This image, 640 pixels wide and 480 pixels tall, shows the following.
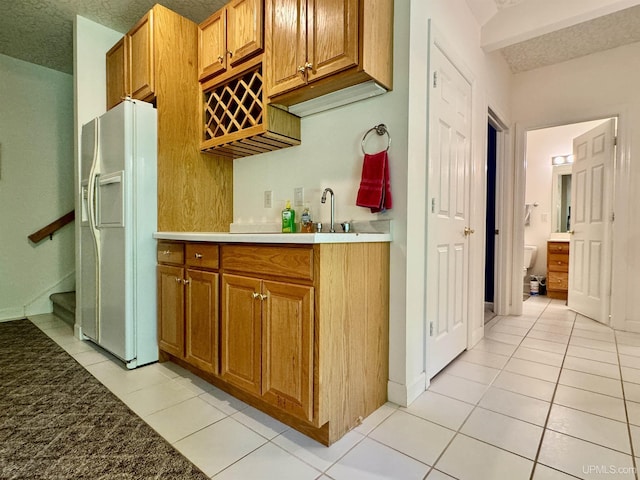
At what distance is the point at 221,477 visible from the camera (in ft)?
3.88

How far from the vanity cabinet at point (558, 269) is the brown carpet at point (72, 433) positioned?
4855 millimetres

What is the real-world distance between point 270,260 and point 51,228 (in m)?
3.30

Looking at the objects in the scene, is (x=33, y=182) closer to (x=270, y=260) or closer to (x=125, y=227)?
(x=125, y=227)

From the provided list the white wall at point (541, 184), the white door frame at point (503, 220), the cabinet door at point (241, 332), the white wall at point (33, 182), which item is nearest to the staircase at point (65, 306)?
the white wall at point (33, 182)

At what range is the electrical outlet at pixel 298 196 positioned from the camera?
211cm

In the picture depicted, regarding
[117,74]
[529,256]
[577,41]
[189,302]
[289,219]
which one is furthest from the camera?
[529,256]

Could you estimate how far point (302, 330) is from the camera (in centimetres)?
134

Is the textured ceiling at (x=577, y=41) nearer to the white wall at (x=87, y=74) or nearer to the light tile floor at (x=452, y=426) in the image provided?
the light tile floor at (x=452, y=426)

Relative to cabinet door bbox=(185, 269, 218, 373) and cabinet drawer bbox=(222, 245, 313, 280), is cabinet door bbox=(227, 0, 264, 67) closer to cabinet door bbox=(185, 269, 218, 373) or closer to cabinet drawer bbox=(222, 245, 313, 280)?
cabinet drawer bbox=(222, 245, 313, 280)

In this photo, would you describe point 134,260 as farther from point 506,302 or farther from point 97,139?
point 506,302

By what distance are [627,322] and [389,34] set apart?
11.2 ft

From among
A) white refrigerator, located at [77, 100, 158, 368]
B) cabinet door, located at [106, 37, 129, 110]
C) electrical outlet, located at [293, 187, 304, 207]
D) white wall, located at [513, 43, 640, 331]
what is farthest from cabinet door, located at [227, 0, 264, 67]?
white wall, located at [513, 43, 640, 331]

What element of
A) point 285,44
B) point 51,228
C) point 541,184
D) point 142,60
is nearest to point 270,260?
point 285,44

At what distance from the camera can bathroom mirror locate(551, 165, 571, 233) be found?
470 centimetres
